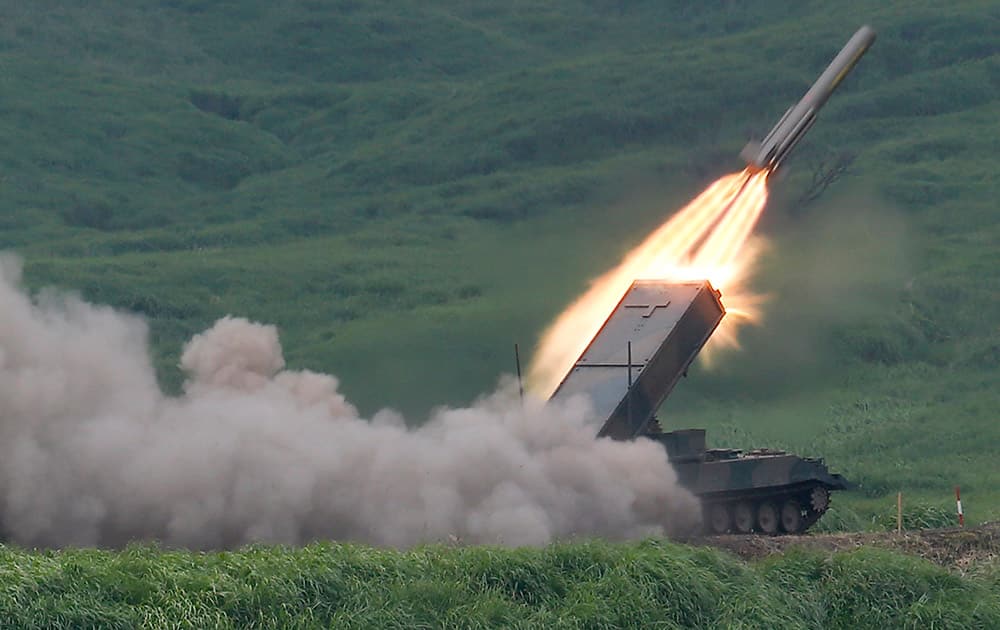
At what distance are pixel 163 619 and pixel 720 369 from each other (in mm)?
25252

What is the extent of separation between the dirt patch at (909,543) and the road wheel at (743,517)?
2.05 meters

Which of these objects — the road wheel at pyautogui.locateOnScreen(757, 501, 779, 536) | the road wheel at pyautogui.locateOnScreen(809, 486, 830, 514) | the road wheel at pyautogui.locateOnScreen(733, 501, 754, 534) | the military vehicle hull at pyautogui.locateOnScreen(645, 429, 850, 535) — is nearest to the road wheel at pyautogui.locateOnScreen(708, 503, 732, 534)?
the military vehicle hull at pyautogui.locateOnScreen(645, 429, 850, 535)

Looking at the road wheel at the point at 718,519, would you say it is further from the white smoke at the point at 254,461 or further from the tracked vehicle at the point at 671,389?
the white smoke at the point at 254,461

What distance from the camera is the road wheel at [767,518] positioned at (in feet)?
81.8

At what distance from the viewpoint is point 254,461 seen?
20.5 meters

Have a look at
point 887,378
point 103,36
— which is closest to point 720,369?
point 887,378

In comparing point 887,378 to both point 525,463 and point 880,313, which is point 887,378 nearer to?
point 880,313

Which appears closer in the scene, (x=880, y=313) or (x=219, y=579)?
(x=219, y=579)

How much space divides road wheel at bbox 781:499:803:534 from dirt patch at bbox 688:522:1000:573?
2504 millimetres

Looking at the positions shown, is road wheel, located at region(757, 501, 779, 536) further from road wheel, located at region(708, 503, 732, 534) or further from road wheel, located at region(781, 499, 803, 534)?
road wheel, located at region(708, 503, 732, 534)

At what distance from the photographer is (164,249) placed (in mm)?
54219

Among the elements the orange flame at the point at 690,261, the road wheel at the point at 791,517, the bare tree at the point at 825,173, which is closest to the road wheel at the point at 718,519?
the road wheel at the point at 791,517

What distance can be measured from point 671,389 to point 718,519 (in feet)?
6.34

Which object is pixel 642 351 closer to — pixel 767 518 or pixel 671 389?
pixel 671 389
